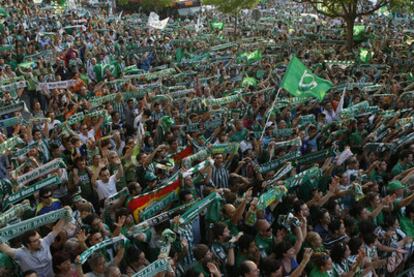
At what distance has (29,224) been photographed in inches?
206

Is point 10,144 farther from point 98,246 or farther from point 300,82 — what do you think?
point 300,82

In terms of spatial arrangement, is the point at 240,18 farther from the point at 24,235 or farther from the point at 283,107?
the point at 24,235

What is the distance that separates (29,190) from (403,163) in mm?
5574

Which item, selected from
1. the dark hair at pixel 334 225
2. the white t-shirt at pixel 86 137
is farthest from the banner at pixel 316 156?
the white t-shirt at pixel 86 137

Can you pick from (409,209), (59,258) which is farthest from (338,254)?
(59,258)

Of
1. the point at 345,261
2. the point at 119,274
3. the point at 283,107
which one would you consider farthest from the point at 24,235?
the point at 283,107

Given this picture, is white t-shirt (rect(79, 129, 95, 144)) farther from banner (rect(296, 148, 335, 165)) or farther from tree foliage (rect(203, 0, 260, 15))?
tree foliage (rect(203, 0, 260, 15))

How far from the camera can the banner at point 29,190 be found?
238 inches

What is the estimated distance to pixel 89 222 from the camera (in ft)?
18.4

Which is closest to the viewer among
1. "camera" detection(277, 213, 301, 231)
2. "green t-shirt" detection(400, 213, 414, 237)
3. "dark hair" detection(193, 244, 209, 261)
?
"dark hair" detection(193, 244, 209, 261)

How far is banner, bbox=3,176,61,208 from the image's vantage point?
6055 millimetres

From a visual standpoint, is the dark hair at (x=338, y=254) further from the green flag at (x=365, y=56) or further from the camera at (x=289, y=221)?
the green flag at (x=365, y=56)

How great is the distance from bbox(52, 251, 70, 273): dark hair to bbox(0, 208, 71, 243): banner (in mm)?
363

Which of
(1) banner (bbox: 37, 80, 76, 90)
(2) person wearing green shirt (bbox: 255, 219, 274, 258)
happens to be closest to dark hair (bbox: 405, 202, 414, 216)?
(2) person wearing green shirt (bbox: 255, 219, 274, 258)
